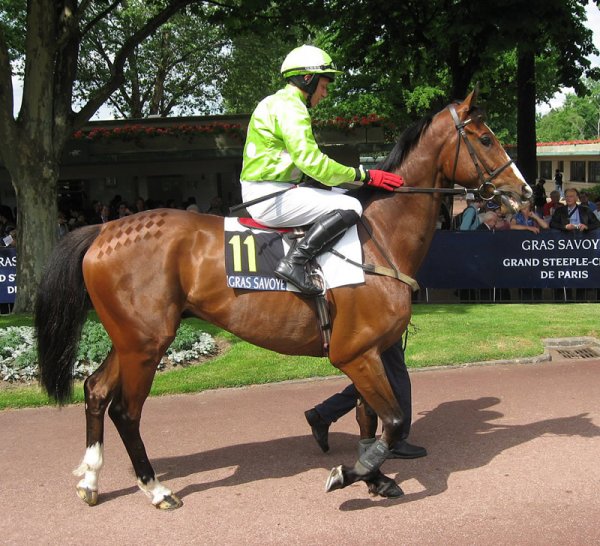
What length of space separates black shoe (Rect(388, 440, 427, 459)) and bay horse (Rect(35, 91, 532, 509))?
0.67 m

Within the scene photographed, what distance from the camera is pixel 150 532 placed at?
165 inches

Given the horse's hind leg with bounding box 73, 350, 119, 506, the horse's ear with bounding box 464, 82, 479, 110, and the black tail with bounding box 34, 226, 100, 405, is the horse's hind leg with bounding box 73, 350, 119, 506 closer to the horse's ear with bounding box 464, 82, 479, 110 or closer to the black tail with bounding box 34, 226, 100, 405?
the black tail with bounding box 34, 226, 100, 405

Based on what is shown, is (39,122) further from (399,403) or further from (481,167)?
(481,167)

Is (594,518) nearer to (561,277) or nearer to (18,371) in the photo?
(18,371)

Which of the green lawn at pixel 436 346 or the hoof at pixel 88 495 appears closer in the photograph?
the hoof at pixel 88 495

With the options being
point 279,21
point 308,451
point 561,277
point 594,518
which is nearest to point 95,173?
point 279,21

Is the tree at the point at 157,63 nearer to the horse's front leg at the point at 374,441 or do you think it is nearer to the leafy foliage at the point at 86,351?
the leafy foliage at the point at 86,351

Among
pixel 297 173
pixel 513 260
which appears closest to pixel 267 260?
pixel 297 173

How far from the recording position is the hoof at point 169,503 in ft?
14.8

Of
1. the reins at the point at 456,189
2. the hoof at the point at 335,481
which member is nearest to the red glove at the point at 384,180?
the reins at the point at 456,189

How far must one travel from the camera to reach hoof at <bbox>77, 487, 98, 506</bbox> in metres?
4.59

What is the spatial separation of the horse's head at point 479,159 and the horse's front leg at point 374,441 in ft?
4.44

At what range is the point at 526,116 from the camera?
17062 mm

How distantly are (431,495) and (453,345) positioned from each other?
13.4 ft
